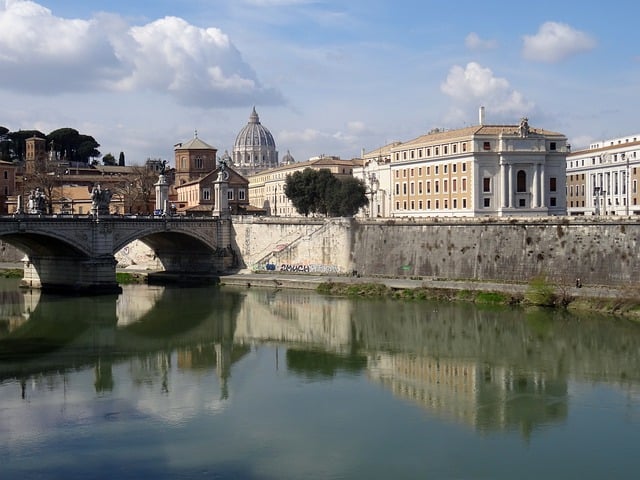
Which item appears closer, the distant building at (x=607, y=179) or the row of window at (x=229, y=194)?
the row of window at (x=229, y=194)

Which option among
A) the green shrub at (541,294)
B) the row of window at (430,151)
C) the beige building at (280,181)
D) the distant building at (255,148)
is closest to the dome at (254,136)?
the distant building at (255,148)

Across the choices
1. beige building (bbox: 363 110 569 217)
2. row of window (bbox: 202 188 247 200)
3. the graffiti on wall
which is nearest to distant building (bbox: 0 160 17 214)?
row of window (bbox: 202 188 247 200)

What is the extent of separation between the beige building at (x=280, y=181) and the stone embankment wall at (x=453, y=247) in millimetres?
32624

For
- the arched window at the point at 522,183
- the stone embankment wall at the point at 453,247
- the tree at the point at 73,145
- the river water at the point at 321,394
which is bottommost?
the river water at the point at 321,394

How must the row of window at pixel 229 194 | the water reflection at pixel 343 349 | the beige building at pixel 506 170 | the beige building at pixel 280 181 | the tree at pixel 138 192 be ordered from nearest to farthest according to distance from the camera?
the water reflection at pixel 343 349 < the beige building at pixel 506 170 < the row of window at pixel 229 194 < the tree at pixel 138 192 < the beige building at pixel 280 181

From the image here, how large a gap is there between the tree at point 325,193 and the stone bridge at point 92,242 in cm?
1542

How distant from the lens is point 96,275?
40312 mm

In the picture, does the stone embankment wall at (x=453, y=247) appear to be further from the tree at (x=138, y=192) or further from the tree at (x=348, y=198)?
the tree at (x=138, y=192)

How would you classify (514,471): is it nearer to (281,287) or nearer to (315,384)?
(315,384)

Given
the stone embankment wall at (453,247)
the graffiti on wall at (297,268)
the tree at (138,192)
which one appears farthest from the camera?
the tree at (138,192)

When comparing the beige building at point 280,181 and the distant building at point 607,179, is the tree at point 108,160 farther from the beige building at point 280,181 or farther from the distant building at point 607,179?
the distant building at point 607,179

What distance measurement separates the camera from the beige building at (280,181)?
8550 cm

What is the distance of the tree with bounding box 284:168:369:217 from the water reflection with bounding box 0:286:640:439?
24.3 metres

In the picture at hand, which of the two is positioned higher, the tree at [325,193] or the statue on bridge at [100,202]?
the tree at [325,193]
